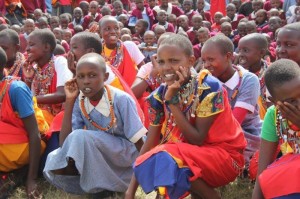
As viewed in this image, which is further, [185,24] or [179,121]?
[185,24]

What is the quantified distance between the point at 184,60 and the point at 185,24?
7.59 metres

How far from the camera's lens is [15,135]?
3.87 meters

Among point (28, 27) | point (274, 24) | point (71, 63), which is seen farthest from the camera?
point (28, 27)

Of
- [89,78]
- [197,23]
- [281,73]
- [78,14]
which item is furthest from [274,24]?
[281,73]

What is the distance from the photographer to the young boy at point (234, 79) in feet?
12.9

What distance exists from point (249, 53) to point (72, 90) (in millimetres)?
1520

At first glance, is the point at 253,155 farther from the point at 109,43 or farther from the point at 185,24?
the point at 185,24

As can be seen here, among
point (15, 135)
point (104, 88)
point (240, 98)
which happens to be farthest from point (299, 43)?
point (15, 135)

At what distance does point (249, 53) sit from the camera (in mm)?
4445

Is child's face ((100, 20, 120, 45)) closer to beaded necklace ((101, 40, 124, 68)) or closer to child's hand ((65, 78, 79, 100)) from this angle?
beaded necklace ((101, 40, 124, 68))

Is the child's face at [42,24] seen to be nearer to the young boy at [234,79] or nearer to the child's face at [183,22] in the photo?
the child's face at [183,22]

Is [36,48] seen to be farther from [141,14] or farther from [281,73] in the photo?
[141,14]

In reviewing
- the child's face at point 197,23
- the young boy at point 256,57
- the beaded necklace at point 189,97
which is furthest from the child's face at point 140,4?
the beaded necklace at point 189,97

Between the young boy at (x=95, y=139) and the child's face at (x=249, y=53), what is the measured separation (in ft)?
3.98
